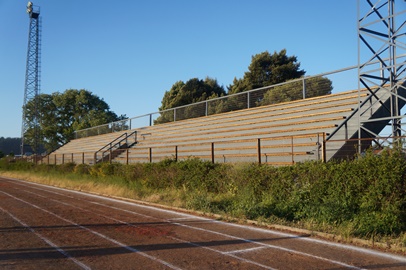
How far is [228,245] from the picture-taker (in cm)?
800

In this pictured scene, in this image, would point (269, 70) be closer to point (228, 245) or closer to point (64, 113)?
point (228, 245)

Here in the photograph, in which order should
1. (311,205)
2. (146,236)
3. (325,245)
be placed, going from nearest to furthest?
1. (325,245)
2. (146,236)
3. (311,205)

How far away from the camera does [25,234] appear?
9.29m

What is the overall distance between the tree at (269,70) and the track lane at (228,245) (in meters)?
33.4

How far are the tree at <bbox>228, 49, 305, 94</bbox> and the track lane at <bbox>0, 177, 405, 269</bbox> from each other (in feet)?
110

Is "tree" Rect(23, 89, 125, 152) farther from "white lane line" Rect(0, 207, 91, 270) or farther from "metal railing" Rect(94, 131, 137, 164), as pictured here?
"white lane line" Rect(0, 207, 91, 270)

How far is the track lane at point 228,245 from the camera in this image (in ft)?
21.8

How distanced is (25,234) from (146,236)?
A: 304 centimetres

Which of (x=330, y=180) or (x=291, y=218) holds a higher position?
(x=330, y=180)

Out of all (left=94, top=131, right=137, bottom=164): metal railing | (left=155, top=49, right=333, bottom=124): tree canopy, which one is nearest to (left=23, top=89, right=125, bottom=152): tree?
(left=155, top=49, right=333, bottom=124): tree canopy

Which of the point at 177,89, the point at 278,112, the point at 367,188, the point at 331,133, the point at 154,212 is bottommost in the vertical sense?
the point at 154,212

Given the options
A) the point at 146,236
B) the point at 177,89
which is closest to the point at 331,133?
the point at 146,236

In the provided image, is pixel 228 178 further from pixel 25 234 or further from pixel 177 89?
pixel 177 89

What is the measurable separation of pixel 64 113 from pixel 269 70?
48367 mm
